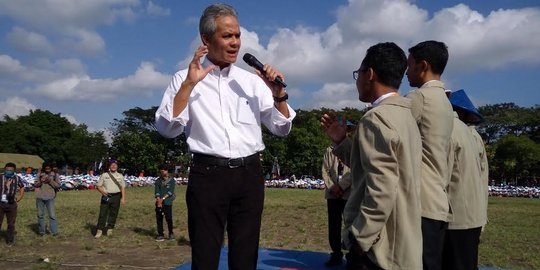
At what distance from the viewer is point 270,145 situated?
5809 cm

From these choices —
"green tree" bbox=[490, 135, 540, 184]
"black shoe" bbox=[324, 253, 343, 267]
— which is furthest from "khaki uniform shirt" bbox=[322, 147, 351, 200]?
"green tree" bbox=[490, 135, 540, 184]

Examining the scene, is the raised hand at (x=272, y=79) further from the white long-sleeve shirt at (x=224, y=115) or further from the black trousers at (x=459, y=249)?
the black trousers at (x=459, y=249)

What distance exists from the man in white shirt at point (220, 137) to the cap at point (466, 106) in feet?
6.61

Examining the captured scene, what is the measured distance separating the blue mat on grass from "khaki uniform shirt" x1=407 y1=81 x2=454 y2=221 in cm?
317

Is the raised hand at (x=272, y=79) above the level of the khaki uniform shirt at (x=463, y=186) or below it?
above

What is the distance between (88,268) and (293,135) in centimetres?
4809

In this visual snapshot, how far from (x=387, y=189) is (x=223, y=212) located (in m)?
0.98

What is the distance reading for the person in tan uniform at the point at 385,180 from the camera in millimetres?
2387

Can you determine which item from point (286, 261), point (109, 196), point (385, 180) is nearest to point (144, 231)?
point (109, 196)

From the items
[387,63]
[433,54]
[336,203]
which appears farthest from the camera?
[336,203]

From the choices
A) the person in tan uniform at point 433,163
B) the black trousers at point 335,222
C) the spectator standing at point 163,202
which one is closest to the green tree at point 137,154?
the spectator standing at point 163,202

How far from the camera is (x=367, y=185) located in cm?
242

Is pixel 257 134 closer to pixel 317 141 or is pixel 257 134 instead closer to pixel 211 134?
pixel 211 134

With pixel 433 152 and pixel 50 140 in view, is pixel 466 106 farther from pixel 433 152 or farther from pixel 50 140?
pixel 50 140
